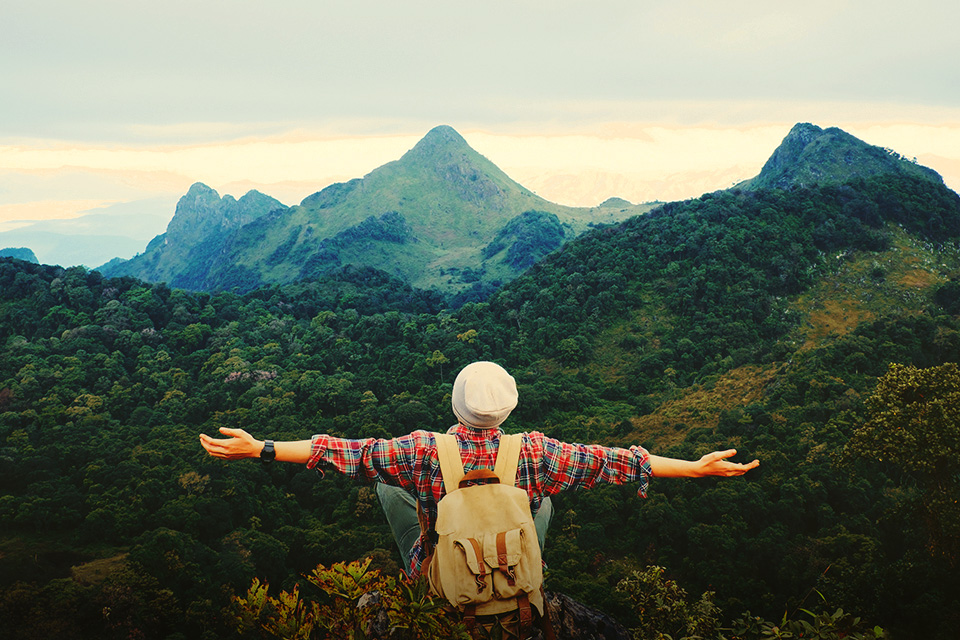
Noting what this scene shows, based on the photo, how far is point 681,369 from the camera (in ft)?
104

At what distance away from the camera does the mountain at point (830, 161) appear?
60094 millimetres

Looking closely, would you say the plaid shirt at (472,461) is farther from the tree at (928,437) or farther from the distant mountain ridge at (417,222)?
the distant mountain ridge at (417,222)

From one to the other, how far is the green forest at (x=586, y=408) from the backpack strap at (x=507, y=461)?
122 centimetres

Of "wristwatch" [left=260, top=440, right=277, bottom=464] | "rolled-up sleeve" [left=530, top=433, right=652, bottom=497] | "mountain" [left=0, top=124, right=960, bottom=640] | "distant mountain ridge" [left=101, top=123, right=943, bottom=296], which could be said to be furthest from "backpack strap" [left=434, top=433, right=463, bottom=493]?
"distant mountain ridge" [left=101, top=123, right=943, bottom=296]

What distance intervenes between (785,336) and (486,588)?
A: 109 feet

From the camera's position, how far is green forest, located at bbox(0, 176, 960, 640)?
39.9ft

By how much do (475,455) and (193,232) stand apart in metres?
126

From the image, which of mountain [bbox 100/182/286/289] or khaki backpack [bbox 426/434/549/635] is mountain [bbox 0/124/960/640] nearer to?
khaki backpack [bbox 426/434/549/635]

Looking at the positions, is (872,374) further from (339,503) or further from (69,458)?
(69,458)

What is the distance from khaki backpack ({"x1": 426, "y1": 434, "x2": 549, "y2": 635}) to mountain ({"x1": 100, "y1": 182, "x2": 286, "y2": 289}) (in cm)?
11354

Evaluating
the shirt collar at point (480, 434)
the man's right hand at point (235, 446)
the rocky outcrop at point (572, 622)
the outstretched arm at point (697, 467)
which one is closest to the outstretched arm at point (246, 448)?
the man's right hand at point (235, 446)

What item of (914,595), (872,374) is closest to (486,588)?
(914,595)

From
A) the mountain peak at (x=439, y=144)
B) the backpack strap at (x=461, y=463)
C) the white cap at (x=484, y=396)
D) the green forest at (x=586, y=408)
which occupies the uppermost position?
the mountain peak at (x=439, y=144)

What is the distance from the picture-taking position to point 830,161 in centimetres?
6225
